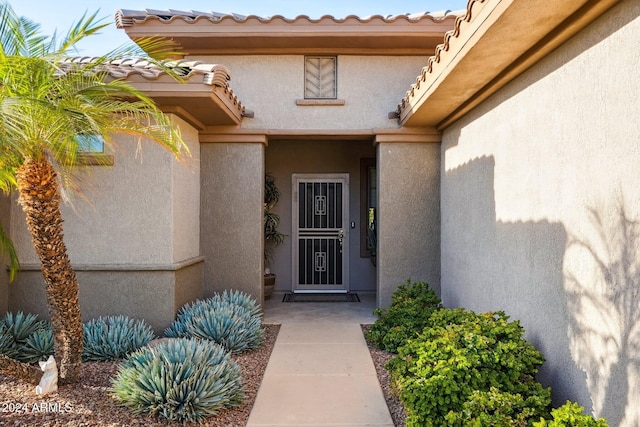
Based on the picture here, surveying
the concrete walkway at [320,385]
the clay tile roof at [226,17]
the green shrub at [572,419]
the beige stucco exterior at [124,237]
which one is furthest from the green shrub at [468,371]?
the clay tile roof at [226,17]

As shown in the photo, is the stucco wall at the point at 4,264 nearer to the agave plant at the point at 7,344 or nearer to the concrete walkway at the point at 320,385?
the agave plant at the point at 7,344

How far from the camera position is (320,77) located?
29.8ft

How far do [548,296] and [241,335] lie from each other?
3.89 metres

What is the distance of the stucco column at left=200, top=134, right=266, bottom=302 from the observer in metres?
8.70

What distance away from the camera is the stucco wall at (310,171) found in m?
11.5

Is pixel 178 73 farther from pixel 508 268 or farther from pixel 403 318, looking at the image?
pixel 508 268

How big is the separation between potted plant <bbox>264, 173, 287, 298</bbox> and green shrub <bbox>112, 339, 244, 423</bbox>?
610 cm

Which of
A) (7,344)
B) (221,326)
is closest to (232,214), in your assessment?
(221,326)

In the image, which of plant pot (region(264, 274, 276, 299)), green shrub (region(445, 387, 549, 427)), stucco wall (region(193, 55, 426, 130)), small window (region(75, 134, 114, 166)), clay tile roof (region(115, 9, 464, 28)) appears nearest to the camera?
green shrub (region(445, 387, 549, 427))

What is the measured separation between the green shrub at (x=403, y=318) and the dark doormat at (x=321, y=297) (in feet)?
8.65

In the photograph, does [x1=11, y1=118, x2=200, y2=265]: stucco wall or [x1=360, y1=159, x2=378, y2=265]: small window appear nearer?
[x1=11, y1=118, x2=200, y2=265]: stucco wall

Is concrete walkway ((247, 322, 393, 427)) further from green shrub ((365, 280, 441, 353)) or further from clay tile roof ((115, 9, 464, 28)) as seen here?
clay tile roof ((115, 9, 464, 28))

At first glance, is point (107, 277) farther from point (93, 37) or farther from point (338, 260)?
point (338, 260)

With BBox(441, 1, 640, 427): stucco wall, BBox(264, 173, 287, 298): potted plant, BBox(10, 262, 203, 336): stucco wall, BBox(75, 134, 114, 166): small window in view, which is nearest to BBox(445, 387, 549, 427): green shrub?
BBox(441, 1, 640, 427): stucco wall
